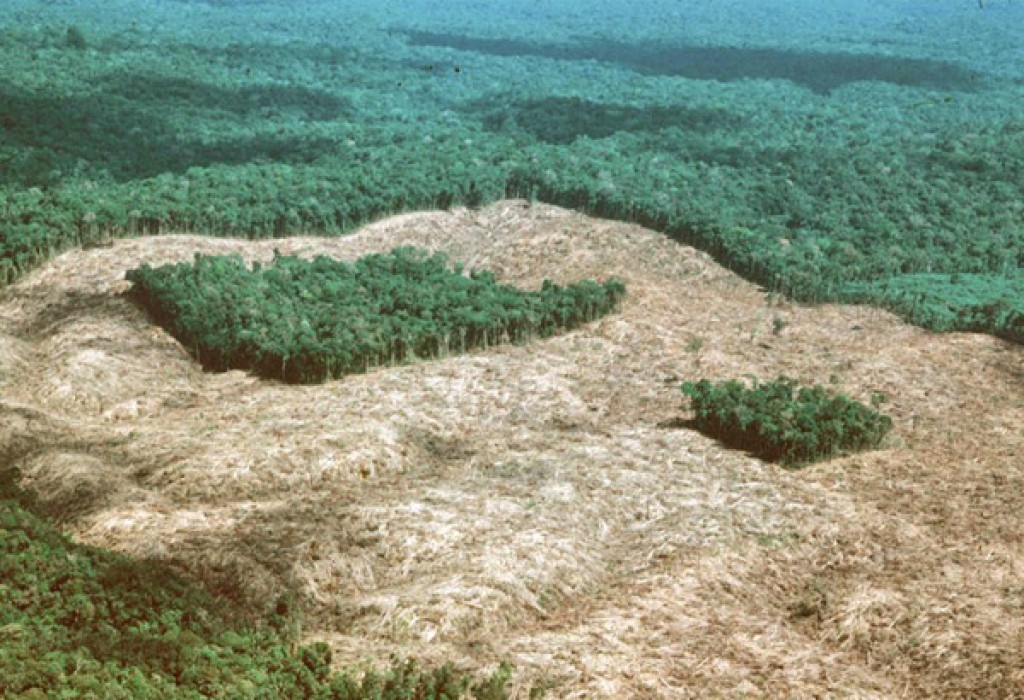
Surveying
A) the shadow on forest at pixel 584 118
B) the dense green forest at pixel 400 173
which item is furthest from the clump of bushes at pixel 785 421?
the shadow on forest at pixel 584 118

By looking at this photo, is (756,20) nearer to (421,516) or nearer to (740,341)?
(740,341)

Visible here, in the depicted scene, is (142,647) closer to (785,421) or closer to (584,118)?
(785,421)

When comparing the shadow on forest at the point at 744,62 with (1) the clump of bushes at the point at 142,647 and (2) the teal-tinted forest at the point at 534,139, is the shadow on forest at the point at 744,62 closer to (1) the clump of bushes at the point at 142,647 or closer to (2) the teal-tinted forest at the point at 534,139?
(2) the teal-tinted forest at the point at 534,139

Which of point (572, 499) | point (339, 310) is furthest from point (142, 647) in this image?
point (339, 310)

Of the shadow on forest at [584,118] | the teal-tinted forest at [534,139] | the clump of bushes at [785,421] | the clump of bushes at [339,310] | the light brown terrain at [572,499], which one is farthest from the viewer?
the shadow on forest at [584,118]

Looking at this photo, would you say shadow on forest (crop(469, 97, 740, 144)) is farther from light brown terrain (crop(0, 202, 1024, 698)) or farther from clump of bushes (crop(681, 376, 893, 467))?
clump of bushes (crop(681, 376, 893, 467))
